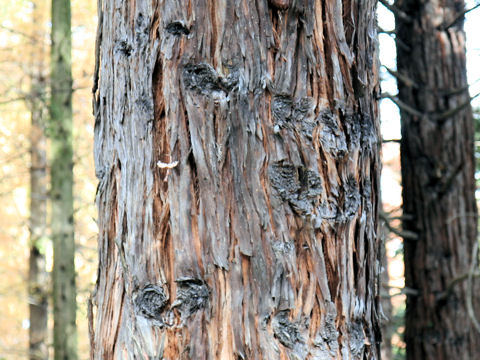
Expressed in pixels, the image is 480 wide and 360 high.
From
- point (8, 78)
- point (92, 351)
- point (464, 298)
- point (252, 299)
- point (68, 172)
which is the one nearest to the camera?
point (252, 299)

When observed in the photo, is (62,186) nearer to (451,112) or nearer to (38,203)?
(38,203)

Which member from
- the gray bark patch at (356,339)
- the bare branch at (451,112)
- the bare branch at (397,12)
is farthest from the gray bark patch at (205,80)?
the bare branch at (397,12)

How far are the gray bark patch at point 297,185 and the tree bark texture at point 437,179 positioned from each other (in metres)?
3.88

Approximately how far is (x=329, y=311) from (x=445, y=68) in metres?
4.45

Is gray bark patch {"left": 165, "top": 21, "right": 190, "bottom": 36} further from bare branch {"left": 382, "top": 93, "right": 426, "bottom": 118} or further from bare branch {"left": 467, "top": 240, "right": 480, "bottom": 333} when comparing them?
bare branch {"left": 467, "top": 240, "right": 480, "bottom": 333}

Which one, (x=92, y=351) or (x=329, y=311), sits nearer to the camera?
(x=329, y=311)

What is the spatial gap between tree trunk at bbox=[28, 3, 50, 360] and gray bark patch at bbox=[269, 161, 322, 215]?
6.94 m

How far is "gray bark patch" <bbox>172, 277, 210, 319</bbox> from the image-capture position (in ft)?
4.29

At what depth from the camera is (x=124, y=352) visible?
4.47 feet

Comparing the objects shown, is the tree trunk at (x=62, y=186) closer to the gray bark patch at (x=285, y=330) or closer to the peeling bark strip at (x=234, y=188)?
the peeling bark strip at (x=234, y=188)

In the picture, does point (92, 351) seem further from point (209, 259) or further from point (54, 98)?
point (54, 98)

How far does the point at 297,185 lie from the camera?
1.38m

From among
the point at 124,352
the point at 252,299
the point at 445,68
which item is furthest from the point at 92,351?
the point at 445,68

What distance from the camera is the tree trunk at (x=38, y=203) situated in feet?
26.8
